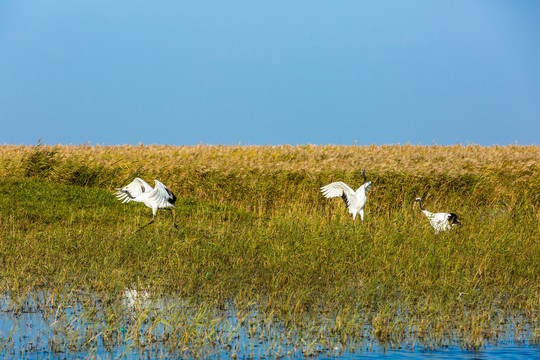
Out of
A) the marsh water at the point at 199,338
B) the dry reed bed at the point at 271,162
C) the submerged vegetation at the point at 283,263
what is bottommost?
the marsh water at the point at 199,338

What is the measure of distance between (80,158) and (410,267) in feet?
53.7

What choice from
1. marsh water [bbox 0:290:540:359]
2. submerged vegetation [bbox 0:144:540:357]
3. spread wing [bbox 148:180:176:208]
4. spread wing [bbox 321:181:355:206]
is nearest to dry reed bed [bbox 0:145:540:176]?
submerged vegetation [bbox 0:144:540:357]

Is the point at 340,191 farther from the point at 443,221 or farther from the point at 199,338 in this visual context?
the point at 199,338

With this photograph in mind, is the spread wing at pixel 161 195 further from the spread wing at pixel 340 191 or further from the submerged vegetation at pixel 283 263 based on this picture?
the spread wing at pixel 340 191

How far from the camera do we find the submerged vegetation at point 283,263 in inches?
272

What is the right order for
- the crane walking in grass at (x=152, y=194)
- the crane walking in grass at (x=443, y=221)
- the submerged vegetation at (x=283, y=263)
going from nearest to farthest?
1. the submerged vegetation at (x=283, y=263)
2. the crane walking in grass at (x=443, y=221)
3. the crane walking in grass at (x=152, y=194)

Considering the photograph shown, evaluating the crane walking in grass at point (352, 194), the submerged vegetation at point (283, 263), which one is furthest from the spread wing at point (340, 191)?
the submerged vegetation at point (283, 263)

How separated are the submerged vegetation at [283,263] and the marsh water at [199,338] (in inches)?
Answer: 1.4

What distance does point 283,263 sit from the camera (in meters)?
9.80

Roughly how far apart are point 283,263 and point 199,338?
3.64 m

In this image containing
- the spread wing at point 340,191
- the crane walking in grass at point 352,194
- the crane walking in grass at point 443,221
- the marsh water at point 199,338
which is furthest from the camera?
the spread wing at point 340,191

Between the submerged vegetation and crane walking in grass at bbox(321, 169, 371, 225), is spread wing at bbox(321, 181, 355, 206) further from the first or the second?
the submerged vegetation

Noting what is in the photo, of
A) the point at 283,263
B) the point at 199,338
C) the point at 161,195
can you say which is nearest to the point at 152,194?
the point at 161,195

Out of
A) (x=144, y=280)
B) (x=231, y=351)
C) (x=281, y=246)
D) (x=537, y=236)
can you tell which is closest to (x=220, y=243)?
(x=281, y=246)
